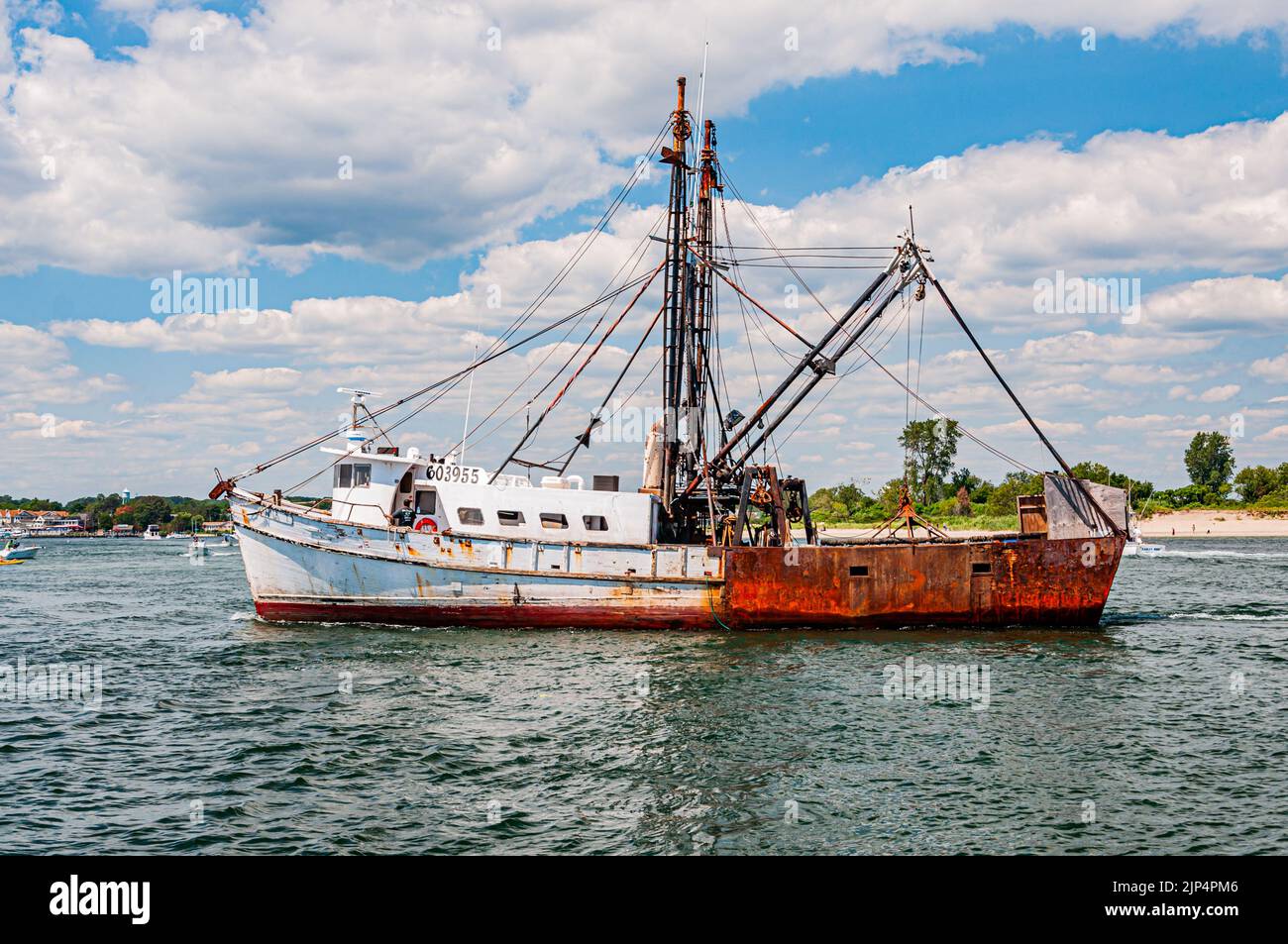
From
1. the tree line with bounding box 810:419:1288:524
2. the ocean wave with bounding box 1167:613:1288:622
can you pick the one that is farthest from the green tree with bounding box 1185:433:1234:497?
the ocean wave with bounding box 1167:613:1288:622

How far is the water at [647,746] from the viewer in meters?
12.2

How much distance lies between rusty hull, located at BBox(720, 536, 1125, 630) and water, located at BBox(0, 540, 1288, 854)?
0.75 meters

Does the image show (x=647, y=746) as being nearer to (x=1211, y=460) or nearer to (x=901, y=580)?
(x=901, y=580)

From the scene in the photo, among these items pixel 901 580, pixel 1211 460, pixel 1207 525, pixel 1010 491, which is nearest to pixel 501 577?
pixel 901 580

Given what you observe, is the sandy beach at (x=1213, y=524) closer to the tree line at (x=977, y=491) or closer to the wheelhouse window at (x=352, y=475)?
the tree line at (x=977, y=491)

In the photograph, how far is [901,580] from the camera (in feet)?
90.5

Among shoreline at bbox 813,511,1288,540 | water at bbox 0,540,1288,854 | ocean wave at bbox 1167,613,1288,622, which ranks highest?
shoreline at bbox 813,511,1288,540

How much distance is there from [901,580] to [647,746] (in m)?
14.3

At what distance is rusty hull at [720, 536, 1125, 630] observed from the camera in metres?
27.5

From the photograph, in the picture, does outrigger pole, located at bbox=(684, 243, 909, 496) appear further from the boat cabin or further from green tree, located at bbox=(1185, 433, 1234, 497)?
green tree, located at bbox=(1185, 433, 1234, 497)

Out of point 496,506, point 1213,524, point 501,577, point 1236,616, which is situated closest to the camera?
point 501,577

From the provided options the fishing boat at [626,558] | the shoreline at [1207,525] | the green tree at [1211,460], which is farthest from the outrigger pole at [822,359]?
the green tree at [1211,460]

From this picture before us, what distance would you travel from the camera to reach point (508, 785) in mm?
13852
